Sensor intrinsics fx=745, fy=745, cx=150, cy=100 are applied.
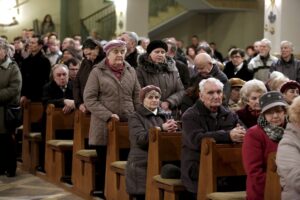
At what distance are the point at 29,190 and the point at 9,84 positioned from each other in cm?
136

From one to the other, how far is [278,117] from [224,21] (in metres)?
17.1

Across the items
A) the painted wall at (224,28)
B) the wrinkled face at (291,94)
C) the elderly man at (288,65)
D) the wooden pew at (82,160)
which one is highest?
the painted wall at (224,28)

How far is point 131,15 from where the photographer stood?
17688 millimetres

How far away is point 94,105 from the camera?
24.6ft

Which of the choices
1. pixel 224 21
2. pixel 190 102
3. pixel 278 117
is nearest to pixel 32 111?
pixel 190 102

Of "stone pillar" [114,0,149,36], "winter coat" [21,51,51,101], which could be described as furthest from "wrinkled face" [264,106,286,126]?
"stone pillar" [114,0,149,36]

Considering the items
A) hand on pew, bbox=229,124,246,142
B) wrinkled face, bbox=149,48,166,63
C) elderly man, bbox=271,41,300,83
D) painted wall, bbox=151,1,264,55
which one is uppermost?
painted wall, bbox=151,1,264,55

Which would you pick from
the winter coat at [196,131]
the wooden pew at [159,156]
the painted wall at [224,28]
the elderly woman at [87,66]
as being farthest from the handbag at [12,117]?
the painted wall at [224,28]

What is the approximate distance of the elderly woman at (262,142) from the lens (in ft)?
17.1

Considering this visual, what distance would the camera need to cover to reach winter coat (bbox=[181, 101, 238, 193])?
5.89m

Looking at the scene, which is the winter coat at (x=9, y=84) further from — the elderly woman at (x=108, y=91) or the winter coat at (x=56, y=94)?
the elderly woman at (x=108, y=91)

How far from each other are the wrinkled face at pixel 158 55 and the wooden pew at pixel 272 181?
3.11 meters

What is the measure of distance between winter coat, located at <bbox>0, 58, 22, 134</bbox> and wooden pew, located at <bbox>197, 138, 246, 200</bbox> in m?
3.75

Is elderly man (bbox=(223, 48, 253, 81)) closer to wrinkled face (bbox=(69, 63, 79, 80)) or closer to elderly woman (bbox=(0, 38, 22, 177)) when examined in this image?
wrinkled face (bbox=(69, 63, 79, 80))
